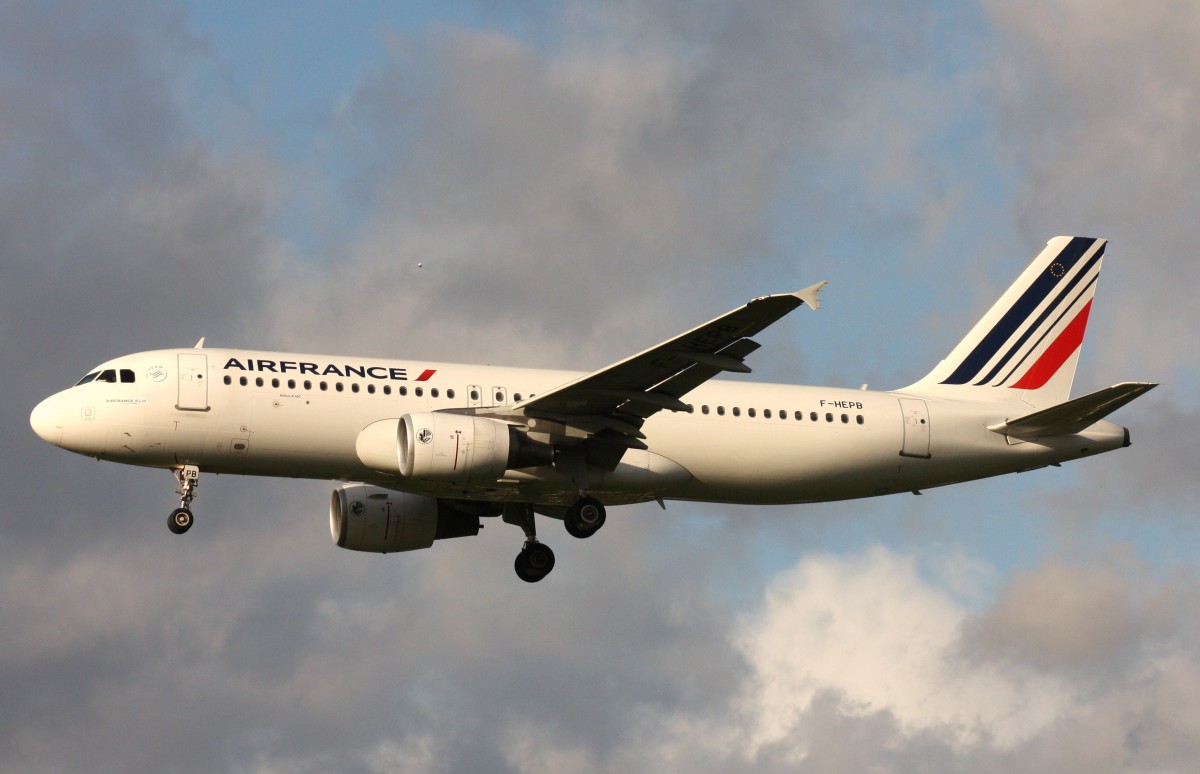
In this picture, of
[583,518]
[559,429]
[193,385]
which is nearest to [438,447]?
[559,429]

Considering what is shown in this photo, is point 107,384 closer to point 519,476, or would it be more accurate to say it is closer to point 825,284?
point 519,476

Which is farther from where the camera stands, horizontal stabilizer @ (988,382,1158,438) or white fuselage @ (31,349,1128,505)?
horizontal stabilizer @ (988,382,1158,438)

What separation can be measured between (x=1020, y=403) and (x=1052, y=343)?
2.69 meters

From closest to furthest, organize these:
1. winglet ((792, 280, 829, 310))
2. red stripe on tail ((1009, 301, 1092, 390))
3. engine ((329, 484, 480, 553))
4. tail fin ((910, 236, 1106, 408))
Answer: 1. winglet ((792, 280, 829, 310))
2. engine ((329, 484, 480, 553))
3. tail fin ((910, 236, 1106, 408))
4. red stripe on tail ((1009, 301, 1092, 390))

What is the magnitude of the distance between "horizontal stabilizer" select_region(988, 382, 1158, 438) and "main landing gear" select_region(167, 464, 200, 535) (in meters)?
20.1

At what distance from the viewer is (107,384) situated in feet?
142

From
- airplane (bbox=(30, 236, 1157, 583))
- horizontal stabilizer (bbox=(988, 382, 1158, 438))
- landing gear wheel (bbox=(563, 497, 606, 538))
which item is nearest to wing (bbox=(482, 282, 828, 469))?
airplane (bbox=(30, 236, 1157, 583))

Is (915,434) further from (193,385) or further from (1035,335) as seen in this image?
(193,385)

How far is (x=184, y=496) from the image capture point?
43.3m

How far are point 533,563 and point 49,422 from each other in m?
12.8

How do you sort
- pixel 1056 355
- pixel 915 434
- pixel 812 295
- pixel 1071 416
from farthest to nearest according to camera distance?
1. pixel 1056 355
2. pixel 915 434
3. pixel 1071 416
4. pixel 812 295

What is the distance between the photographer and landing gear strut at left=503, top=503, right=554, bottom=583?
48.6m

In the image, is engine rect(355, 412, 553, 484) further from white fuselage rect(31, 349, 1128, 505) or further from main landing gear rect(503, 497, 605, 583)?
main landing gear rect(503, 497, 605, 583)

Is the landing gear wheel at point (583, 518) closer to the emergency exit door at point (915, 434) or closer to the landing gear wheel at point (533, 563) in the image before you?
the landing gear wheel at point (533, 563)
